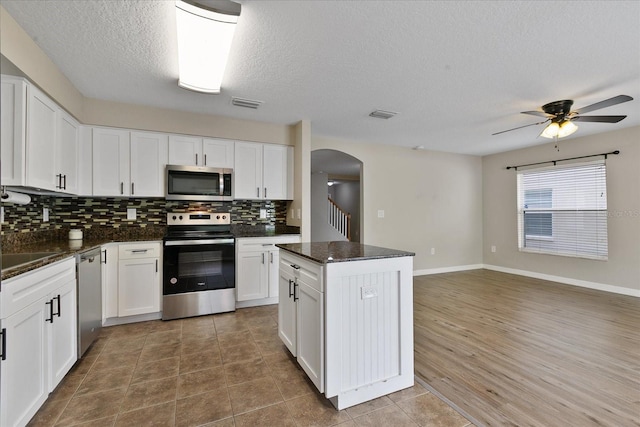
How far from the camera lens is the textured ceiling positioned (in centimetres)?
196

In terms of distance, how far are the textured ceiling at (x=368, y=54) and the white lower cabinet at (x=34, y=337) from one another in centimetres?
158

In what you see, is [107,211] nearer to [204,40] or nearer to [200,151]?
[200,151]

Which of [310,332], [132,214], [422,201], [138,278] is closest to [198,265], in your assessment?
[138,278]

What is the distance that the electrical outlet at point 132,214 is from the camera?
367cm

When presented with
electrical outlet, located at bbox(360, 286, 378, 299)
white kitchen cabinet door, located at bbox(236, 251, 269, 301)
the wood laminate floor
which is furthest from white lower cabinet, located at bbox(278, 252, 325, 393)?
white kitchen cabinet door, located at bbox(236, 251, 269, 301)

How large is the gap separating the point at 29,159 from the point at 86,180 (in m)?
1.08

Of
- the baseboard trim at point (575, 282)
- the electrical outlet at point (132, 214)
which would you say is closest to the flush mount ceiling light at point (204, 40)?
the electrical outlet at point (132, 214)

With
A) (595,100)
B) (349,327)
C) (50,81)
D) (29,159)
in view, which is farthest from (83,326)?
(595,100)

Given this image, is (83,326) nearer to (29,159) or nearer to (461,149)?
(29,159)

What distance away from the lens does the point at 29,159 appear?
7.31 ft

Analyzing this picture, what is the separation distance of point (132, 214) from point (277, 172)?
177cm

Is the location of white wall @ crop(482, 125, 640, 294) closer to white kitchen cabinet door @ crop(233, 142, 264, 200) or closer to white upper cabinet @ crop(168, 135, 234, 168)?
white kitchen cabinet door @ crop(233, 142, 264, 200)

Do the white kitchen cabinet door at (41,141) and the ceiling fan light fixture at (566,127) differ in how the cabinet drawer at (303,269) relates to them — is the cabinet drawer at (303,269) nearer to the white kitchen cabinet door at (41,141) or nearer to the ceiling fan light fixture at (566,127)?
the white kitchen cabinet door at (41,141)

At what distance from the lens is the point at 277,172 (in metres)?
4.13
